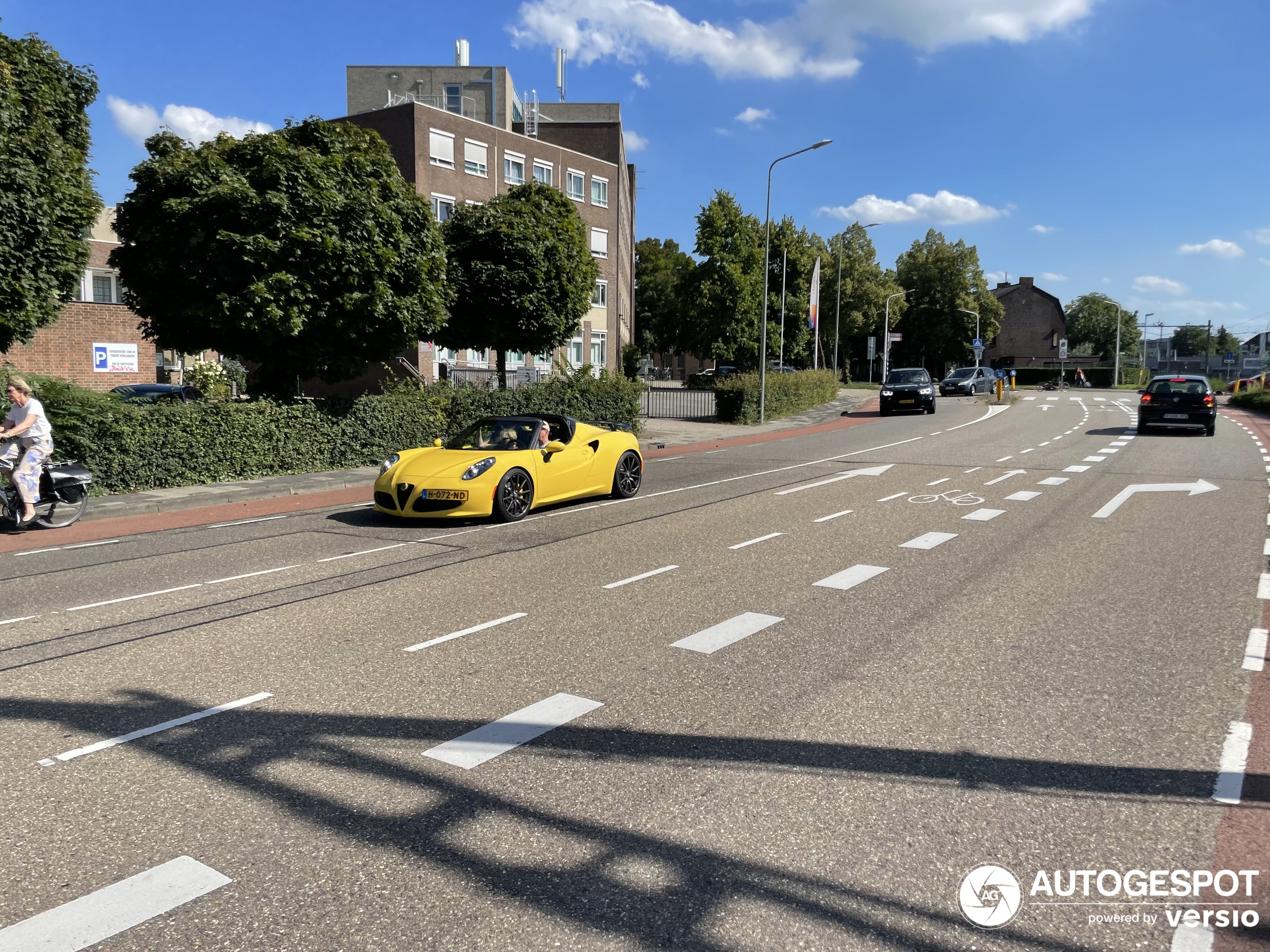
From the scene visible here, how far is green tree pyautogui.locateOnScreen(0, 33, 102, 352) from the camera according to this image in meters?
11.0

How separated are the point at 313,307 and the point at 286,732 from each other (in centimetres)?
1133

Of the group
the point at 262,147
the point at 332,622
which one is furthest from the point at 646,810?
the point at 262,147

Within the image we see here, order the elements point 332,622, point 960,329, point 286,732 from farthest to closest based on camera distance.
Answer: point 960,329 → point 332,622 → point 286,732

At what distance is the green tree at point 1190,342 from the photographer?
161 metres

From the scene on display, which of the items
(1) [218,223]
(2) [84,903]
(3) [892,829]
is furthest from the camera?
(1) [218,223]

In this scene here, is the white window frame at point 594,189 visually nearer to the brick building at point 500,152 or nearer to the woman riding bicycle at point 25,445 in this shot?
the brick building at point 500,152

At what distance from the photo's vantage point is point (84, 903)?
2.74 m

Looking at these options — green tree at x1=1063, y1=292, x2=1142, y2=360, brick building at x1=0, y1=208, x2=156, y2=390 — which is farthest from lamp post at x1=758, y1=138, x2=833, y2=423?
green tree at x1=1063, y1=292, x2=1142, y2=360

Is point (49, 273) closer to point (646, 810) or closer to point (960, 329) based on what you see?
point (646, 810)

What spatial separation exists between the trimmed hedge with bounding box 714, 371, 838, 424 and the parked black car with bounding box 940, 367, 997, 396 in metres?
13.4

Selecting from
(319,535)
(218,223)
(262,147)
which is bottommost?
(319,535)

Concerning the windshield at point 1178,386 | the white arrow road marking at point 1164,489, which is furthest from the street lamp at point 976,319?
the white arrow road marking at point 1164,489

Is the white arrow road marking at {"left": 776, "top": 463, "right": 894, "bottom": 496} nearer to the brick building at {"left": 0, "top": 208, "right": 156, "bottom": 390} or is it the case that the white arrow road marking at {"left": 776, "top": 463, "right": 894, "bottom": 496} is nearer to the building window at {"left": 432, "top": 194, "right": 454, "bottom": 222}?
the brick building at {"left": 0, "top": 208, "right": 156, "bottom": 390}

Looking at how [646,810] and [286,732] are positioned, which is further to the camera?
[286,732]
